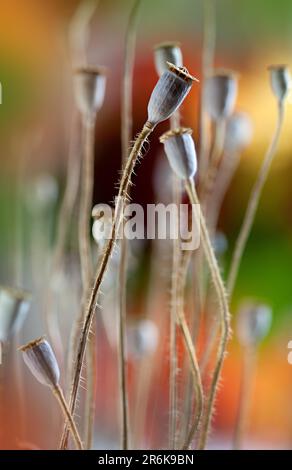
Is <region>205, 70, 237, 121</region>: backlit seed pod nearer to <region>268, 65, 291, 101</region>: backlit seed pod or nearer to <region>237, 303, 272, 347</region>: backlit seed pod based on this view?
<region>268, 65, 291, 101</region>: backlit seed pod

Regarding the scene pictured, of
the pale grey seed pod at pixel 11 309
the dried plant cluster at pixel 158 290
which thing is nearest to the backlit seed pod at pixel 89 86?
the dried plant cluster at pixel 158 290

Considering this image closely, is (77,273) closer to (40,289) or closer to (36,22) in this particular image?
(40,289)

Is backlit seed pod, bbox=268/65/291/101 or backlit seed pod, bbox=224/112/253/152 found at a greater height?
backlit seed pod, bbox=224/112/253/152

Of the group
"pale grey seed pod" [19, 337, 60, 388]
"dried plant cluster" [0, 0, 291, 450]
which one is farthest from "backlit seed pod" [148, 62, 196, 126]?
"pale grey seed pod" [19, 337, 60, 388]

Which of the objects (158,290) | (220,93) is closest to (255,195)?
(220,93)

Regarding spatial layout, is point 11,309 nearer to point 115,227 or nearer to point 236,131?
point 115,227

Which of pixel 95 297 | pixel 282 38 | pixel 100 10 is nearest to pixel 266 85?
pixel 282 38
